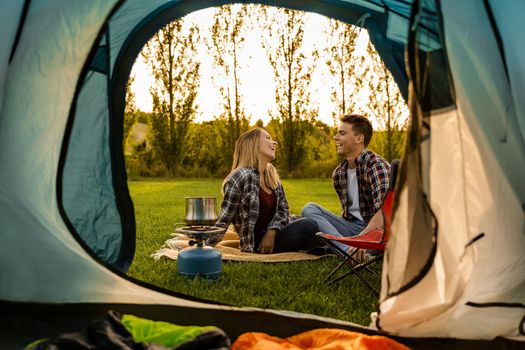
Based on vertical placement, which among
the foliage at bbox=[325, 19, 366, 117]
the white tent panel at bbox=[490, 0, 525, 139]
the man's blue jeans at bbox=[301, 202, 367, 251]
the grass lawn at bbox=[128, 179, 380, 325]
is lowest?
the grass lawn at bbox=[128, 179, 380, 325]

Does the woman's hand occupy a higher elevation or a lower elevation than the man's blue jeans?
lower

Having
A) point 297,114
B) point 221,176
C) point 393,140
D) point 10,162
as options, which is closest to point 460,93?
point 10,162

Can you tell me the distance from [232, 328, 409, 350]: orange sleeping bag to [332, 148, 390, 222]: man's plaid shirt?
1.80 meters

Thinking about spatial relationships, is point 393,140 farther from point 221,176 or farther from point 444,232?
point 444,232

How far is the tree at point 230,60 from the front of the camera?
13523 millimetres

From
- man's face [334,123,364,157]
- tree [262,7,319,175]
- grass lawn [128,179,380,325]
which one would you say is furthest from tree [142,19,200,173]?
man's face [334,123,364,157]

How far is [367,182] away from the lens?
392 cm

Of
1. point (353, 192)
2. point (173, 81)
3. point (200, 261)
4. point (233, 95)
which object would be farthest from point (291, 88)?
point (200, 261)

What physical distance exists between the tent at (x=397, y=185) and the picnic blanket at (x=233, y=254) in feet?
3.03

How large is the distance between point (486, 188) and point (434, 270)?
370mm

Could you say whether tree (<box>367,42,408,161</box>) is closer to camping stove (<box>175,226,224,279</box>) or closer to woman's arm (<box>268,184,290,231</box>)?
woman's arm (<box>268,184,290,231</box>)

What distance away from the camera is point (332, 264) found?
3.77m

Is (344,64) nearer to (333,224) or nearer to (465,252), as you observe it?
(333,224)

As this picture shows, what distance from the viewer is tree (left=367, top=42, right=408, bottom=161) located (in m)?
11.7
